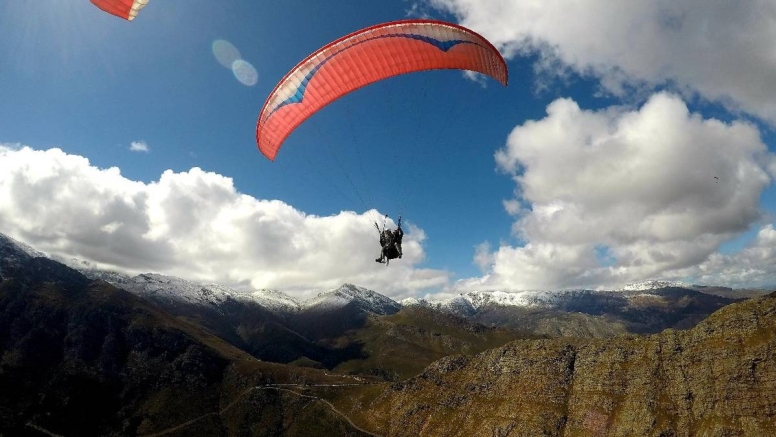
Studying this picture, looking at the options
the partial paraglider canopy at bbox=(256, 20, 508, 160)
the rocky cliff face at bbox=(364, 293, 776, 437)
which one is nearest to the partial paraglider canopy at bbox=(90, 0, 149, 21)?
the partial paraglider canopy at bbox=(256, 20, 508, 160)

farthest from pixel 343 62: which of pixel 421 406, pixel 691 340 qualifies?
pixel 421 406

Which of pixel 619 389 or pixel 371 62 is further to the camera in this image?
pixel 619 389

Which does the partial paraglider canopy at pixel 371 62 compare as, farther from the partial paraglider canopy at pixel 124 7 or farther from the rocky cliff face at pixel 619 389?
the rocky cliff face at pixel 619 389

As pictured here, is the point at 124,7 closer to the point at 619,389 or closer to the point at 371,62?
the point at 371,62

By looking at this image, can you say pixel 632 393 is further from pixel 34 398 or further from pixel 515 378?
pixel 34 398

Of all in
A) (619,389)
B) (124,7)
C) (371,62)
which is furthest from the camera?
(619,389)

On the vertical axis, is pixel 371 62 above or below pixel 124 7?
above

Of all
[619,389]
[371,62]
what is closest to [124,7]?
[371,62]
